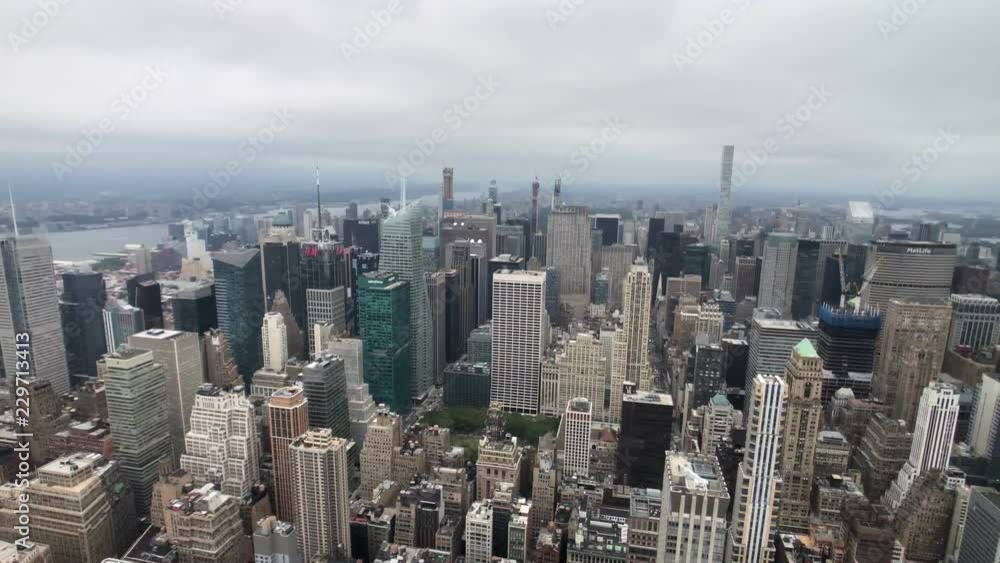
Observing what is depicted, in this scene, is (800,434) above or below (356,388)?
above

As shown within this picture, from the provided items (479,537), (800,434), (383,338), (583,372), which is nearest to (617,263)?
(583,372)

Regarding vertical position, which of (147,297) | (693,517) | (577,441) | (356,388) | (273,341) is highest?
(147,297)

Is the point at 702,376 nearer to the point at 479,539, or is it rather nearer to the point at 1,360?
the point at 479,539

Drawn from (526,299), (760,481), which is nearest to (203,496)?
(760,481)

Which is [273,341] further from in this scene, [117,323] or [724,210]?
[724,210]

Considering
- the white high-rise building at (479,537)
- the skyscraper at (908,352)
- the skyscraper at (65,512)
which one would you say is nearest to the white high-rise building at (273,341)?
the skyscraper at (65,512)

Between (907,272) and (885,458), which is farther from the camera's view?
(907,272)
